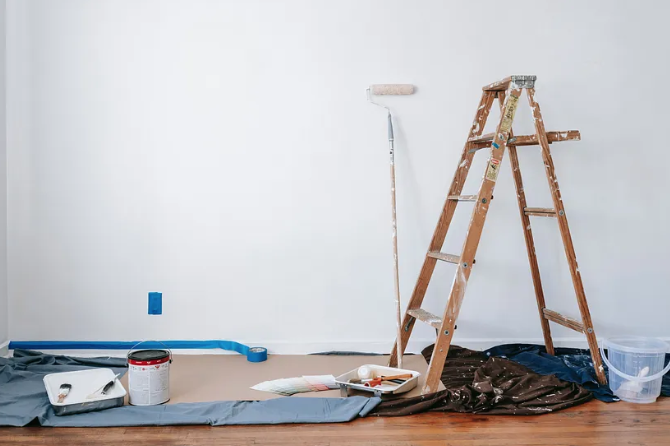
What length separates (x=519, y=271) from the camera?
3.34 metres

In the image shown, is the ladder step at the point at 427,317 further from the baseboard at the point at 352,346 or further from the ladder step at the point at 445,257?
the baseboard at the point at 352,346

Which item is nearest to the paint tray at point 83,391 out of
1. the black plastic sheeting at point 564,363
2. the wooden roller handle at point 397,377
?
the wooden roller handle at point 397,377

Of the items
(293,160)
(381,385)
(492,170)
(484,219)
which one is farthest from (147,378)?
(492,170)

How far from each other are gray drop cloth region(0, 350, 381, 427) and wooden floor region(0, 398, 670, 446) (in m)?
0.03

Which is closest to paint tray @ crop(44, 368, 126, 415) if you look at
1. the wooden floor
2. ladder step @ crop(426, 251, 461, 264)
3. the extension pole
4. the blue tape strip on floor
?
the wooden floor

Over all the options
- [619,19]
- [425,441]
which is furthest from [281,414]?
[619,19]

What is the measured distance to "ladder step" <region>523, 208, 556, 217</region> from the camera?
2.79 m

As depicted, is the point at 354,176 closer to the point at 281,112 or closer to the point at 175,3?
the point at 281,112

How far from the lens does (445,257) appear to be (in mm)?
2754

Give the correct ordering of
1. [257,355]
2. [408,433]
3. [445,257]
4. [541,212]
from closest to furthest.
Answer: [408,433] → [445,257] → [541,212] → [257,355]

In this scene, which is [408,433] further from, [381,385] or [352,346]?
[352,346]

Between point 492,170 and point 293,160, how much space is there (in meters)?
1.15

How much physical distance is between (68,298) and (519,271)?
2.50 meters

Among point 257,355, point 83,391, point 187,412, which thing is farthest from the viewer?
point 257,355
